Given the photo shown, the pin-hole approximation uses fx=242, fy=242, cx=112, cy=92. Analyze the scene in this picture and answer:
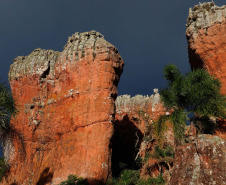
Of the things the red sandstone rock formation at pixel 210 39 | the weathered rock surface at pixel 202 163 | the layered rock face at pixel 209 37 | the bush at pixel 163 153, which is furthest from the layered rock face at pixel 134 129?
the weathered rock surface at pixel 202 163

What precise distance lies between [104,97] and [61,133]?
541 centimetres

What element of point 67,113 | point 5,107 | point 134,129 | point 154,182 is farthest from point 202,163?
point 134,129

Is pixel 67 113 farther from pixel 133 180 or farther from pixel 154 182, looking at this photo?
pixel 154 182

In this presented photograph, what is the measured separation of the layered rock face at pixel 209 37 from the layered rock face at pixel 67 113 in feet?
23.6

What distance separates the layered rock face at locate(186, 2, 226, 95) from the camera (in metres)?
20.8

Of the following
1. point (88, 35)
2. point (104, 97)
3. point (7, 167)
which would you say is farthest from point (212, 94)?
point (7, 167)

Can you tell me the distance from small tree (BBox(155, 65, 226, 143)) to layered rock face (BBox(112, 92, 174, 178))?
1104 centimetres

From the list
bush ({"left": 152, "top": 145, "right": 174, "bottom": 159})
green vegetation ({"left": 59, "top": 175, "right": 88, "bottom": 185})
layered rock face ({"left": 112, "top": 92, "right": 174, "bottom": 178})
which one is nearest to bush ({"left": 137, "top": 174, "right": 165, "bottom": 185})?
bush ({"left": 152, "top": 145, "right": 174, "bottom": 159})

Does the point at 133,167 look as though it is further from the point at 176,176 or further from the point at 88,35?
the point at 176,176

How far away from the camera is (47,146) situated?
22.7m

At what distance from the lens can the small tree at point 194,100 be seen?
56.5 feet

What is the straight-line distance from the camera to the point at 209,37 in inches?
835

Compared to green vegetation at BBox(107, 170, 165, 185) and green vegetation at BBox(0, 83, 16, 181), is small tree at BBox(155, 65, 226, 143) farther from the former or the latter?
green vegetation at BBox(0, 83, 16, 181)

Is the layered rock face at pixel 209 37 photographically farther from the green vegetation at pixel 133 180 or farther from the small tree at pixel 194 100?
the green vegetation at pixel 133 180
